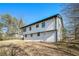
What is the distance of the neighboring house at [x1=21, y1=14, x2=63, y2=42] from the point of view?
3436mm

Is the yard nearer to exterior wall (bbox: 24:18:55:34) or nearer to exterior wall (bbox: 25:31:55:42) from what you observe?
exterior wall (bbox: 25:31:55:42)

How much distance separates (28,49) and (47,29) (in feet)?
1.47

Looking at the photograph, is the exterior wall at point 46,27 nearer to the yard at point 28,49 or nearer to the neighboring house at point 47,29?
the neighboring house at point 47,29

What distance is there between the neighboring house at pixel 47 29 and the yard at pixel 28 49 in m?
0.10

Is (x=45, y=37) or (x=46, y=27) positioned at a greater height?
(x=46, y=27)

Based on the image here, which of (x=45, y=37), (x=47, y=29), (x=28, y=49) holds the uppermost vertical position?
(x=47, y=29)

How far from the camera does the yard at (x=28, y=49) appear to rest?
11.3 ft

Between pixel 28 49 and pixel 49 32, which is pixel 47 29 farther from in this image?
pixel 28 49

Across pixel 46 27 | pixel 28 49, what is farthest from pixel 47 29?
pixel 28 49

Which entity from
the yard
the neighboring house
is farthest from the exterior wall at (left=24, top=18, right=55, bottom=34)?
the yard

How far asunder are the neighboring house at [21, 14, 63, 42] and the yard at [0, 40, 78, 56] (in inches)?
3.8

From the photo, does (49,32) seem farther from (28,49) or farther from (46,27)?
(28,49)

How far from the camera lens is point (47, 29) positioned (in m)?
3.47

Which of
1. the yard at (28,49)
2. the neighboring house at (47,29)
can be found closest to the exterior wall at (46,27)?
the neighboring house at (47,29)
